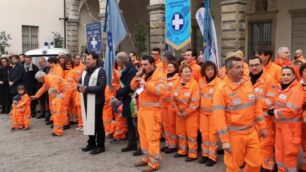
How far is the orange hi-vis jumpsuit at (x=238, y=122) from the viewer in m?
4.67

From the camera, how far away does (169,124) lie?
742cm

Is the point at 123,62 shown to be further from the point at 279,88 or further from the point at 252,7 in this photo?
the point at 252,7

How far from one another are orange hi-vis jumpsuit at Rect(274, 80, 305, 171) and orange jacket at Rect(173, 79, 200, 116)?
1.60 metres

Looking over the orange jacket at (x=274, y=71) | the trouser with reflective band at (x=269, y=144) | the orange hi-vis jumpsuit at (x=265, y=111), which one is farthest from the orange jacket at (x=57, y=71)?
the trouser with reflective band at (x=269, y=144)

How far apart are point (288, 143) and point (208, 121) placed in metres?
1.67

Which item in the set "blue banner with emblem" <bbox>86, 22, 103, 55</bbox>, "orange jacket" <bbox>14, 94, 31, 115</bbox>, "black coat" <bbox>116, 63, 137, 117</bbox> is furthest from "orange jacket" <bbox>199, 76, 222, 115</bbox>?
"orange jacket" <bbox>14, 94, 31, 115</bbox>

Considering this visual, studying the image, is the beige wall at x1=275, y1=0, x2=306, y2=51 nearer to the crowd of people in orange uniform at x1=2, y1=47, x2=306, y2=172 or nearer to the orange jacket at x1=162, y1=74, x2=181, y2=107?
the crowd of people in orange uniform at x1=2, y1=47, x2=306, y2=172

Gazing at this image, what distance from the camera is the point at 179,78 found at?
7.09 m

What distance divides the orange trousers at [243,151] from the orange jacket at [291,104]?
80cm

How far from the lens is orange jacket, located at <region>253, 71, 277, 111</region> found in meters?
5.84

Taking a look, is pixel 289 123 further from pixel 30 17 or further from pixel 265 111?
pixel 30 17

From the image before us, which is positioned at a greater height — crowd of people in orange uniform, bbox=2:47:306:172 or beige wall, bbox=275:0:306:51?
beige wall, bbox=275:0:306:51

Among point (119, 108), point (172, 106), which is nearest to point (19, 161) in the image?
point (119, 108)

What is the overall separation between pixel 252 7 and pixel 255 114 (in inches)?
474
